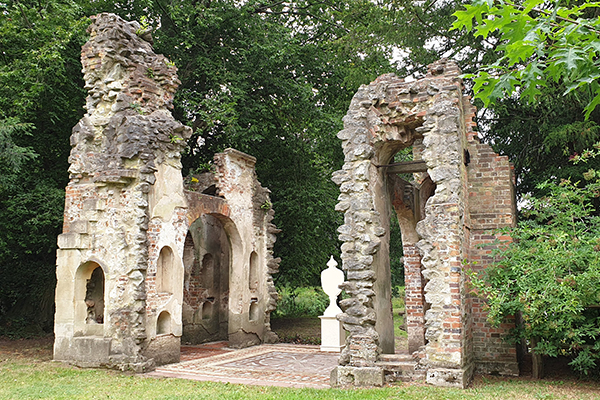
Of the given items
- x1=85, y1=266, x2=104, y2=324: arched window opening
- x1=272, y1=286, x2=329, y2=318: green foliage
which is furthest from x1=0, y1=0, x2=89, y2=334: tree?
x1=272, y1=286, x2=329, y2=318: green foliage

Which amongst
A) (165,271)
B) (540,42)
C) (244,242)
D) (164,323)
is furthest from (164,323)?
(540,42)

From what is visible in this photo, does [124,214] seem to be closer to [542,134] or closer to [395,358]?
[395,358]

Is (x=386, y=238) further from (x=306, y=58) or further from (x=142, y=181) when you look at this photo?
(x=306, y=58)

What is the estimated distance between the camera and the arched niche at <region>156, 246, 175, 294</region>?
1166 cm

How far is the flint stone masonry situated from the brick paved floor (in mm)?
1307

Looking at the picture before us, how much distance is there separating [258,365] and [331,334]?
270cm

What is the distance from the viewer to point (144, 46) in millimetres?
12336

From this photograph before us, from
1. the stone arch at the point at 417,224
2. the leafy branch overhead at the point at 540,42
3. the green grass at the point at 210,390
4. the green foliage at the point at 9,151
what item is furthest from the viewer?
the green foliage at the point at 9,151

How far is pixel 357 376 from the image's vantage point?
28.2 feet

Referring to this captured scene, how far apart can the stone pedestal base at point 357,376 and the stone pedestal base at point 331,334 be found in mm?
4476

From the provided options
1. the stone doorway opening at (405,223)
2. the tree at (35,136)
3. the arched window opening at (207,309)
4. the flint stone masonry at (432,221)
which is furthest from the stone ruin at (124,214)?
the stone doorway opening at (405,223)

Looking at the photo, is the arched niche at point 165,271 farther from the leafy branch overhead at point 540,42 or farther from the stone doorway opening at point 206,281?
the leafy branch overhead at point 540,42

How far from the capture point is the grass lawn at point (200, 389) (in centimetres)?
764

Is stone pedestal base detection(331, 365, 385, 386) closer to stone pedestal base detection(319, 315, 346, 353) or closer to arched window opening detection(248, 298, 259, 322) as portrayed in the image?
stone pedestal base detection(319, 315, 346, 353)
